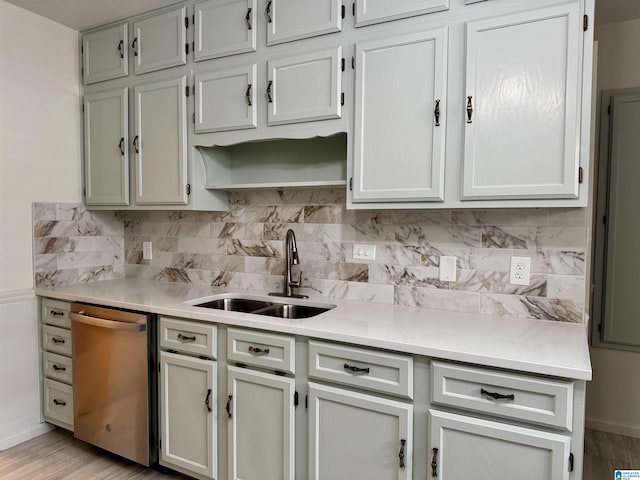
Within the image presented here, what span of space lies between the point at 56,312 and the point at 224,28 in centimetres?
191

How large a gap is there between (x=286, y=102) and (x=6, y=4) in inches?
70.8

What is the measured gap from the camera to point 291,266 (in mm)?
2439

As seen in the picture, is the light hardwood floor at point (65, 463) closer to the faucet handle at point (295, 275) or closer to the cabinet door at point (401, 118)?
the faucet handle at point (295, 275)

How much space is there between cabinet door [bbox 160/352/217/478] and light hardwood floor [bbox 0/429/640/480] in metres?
0.23

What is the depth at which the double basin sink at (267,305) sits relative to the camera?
230 centimetres

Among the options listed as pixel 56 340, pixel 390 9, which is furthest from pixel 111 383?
pixel 390 9

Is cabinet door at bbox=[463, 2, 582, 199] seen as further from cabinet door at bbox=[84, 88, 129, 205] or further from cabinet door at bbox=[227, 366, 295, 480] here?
cabinet door at bbox=[84, 88, 129, 205]

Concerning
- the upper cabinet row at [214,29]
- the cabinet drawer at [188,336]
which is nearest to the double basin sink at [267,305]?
the cabinet drawer at [188,336]

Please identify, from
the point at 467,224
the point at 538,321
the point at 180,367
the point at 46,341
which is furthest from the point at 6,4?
the point at 538,321

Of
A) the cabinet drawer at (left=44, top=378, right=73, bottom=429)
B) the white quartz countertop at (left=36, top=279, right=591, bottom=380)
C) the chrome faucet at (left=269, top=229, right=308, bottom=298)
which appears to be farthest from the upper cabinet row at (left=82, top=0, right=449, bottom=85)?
the cabinet drawer at (left=44, top=378, right=73, bottom=429)

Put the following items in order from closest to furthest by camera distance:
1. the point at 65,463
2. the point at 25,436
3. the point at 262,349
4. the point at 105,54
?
1. the point at 262,349
2. the point at 65,463
3. the point at 25,436
4. the point at 105,54

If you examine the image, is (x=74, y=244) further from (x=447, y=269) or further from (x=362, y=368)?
(x=447, y=269)

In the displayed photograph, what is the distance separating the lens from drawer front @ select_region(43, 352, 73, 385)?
2602 millimetres

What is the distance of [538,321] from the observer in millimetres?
1931
